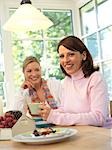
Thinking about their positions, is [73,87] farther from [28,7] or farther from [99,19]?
[99,19]

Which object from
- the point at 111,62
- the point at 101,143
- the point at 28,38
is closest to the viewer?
the point at 101,143

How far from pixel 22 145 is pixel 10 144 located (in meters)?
0.06

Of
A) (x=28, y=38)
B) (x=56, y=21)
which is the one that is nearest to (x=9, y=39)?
(x=28, y=38)

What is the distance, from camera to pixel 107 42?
3.13 meters

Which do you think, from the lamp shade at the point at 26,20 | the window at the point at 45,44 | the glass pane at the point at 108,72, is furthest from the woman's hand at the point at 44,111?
the window at the point at 45,44

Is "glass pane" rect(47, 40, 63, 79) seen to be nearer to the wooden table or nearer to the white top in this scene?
the white top

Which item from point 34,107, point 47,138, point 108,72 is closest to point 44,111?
point 34,107

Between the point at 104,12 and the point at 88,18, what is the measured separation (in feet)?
1.14

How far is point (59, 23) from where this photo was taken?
11.8 feet

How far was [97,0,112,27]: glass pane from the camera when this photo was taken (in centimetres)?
306

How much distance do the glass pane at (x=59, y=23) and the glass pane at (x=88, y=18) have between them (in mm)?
170

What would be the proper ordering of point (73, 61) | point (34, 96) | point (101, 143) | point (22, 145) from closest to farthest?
1. point (101, 143)
2. point (22, 145)
3. point (73, 61)
4. point (34, 96)

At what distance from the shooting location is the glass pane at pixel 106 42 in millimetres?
3080

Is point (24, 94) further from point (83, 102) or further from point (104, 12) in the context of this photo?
point (104, 12)
